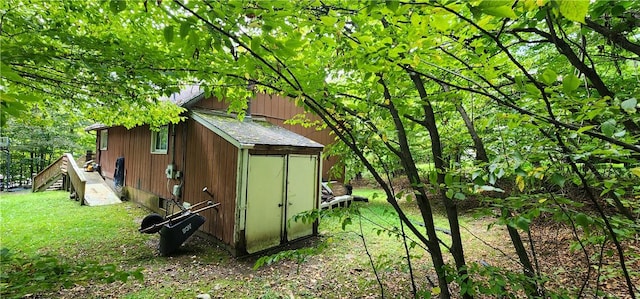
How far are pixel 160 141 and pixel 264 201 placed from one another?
195 inches

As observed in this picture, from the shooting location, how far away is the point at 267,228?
6.07 m

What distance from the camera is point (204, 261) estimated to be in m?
5.26

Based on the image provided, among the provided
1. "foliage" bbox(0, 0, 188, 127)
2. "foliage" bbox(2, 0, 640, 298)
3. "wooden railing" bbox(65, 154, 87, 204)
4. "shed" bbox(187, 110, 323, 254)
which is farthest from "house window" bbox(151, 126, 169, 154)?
"foliage" bbox(2, 0, 640, 298)

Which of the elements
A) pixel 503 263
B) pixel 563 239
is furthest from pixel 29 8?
pixel 563 239

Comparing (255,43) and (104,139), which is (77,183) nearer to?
(104,139)

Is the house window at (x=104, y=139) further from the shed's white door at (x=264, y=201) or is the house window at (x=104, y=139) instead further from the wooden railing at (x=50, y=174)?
the shed's white door at (x=264, y=201)

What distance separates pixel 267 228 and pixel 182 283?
2.05 m

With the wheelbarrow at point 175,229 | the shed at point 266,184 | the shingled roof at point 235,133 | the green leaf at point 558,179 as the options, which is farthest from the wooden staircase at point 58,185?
the green leaf at point 558,179

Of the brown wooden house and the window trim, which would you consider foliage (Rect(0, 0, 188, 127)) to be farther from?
the window trim

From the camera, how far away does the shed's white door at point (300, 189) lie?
21.4 feet

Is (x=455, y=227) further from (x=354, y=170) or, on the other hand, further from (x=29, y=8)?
(x=29, y=8)

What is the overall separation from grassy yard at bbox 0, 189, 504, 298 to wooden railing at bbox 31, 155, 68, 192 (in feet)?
21.5

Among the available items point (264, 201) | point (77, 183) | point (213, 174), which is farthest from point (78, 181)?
point (264, 201)

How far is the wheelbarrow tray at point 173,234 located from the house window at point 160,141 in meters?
3.65
